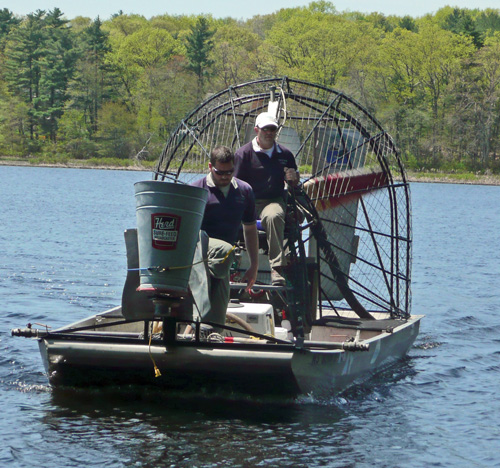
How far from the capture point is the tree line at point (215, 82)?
8762 centimetres

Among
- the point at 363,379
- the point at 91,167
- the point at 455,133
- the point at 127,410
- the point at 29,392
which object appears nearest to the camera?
the point at 127,410

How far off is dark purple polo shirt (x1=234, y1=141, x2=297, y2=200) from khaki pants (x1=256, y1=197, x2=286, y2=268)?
18 cm

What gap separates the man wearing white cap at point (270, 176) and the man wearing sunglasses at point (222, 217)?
4.31ft

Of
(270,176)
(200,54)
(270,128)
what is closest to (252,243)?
(270,176)

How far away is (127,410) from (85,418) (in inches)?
17.9

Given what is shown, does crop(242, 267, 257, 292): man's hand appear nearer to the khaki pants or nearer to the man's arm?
the man's arm

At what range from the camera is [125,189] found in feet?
203

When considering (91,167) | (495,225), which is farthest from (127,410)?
(91,167)

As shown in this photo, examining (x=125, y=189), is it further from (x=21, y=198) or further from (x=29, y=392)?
(x=29, y=392)

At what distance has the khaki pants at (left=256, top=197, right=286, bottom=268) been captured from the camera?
1070cm

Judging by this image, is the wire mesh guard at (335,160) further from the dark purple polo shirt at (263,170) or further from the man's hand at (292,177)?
the man's hand at (292,177)

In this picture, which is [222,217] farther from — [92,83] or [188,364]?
[92,83]

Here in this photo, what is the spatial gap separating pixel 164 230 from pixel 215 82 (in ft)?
297

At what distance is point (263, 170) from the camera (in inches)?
426
